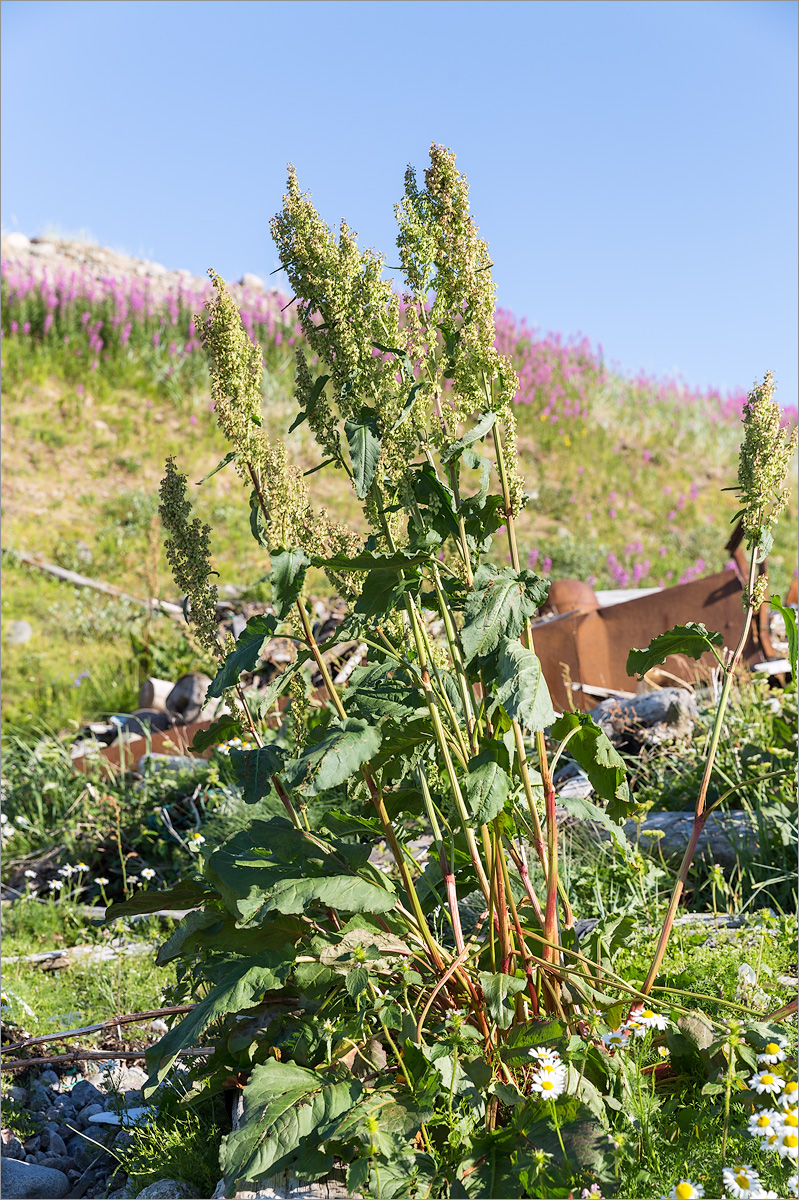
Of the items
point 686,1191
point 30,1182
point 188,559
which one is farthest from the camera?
point 30,1182

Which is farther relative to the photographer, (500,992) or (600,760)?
(600,760)

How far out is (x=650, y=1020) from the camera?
1829 mm

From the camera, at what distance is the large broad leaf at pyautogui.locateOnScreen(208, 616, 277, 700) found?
5.59 ft

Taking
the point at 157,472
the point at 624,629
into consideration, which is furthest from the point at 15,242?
the point at 624,629

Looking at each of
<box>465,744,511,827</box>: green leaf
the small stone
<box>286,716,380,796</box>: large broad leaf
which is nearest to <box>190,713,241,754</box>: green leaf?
<box>286,716,380,796</box>: large broad leaf

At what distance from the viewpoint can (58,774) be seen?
5.14 meters

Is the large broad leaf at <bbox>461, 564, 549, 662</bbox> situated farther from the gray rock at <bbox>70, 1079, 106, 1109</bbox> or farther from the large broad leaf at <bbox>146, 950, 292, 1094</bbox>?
the gray rock at <bbox>70, 1079, 106, 1109</bbox>

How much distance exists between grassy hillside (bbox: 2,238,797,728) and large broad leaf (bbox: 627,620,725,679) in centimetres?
537

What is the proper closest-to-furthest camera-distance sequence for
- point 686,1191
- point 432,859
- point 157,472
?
1. point 686,1191
2. point 432,859
3. point 157,472

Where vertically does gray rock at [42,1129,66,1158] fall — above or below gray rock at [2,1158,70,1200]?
below

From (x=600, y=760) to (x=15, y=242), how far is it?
17.9 metres

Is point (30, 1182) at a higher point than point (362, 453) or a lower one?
lower

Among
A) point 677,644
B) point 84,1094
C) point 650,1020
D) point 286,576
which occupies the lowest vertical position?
point 84,1094

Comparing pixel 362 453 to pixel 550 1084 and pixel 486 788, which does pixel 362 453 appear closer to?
pixel 486 788
